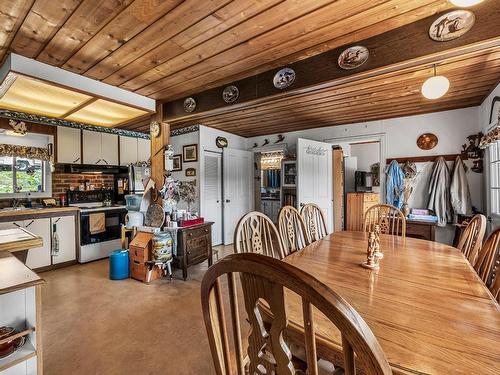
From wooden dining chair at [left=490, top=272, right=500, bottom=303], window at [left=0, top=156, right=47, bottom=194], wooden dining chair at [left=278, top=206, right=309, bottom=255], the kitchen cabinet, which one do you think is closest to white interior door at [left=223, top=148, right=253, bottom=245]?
the kitchen cabinet

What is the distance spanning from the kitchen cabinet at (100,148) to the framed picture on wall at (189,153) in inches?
51.0

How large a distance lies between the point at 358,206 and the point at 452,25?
314 cm

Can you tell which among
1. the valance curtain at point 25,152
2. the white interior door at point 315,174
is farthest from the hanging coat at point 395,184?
the valance curtain at point 25,152

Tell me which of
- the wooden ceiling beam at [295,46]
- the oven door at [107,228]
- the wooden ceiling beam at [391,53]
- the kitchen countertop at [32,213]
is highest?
the wooden ceiling beam at [295,46]

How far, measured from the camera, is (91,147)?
13.8ft

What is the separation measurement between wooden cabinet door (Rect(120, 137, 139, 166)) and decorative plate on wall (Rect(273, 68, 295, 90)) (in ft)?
11.9

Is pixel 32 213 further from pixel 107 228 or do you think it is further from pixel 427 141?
pixel 427 141

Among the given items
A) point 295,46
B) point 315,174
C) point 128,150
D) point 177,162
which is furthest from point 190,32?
point 128,150

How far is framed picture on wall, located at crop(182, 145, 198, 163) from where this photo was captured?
177 inches

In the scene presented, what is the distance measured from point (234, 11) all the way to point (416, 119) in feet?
11.4

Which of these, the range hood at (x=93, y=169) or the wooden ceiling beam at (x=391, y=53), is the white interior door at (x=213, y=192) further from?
the wooden ceiling beam at (x=391, y=53)

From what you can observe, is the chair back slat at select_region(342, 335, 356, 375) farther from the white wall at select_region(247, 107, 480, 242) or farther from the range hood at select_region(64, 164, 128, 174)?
the range hood at select_region(64, 164, 128, 174)

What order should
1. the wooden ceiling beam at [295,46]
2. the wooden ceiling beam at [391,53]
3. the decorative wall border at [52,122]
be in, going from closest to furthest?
the wooden ceiling beam at [391,53] → the wooden ceiling beam at [295,46] → the decorative wall border at [52,122]

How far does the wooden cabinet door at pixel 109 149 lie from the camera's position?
4387 millimetres
